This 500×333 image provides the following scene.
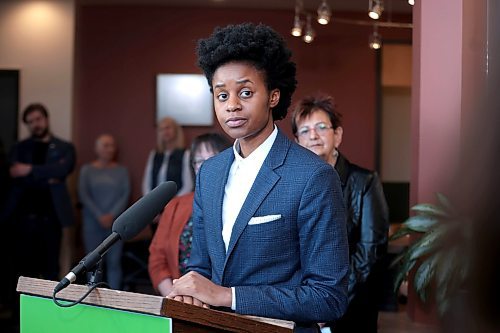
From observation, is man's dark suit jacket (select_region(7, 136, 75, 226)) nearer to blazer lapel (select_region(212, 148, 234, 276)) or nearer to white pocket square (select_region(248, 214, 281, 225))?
blazer lapel (select_region(212, 148, 234, 276))

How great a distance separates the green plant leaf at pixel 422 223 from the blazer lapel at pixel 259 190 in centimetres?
141

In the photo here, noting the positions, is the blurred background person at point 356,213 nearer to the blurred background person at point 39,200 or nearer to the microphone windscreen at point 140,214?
the microphone windscreen at point 140,214

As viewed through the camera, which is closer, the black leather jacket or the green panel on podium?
the green panel on podium

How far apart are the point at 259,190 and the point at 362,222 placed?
131cm

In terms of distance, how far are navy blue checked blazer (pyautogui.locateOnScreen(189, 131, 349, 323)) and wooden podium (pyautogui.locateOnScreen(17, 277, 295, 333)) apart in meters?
0.18

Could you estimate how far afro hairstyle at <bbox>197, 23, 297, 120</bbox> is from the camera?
1.71m

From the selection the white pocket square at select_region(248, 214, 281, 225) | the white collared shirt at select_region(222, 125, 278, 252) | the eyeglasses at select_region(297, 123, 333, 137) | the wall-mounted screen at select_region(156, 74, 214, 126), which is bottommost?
the white pocket square at select_region(248, 214, 281, 225)

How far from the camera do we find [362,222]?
2.95m

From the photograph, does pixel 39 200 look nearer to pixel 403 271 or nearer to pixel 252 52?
pixel 403 271

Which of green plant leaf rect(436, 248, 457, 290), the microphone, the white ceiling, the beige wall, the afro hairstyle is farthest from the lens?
the white ceiling

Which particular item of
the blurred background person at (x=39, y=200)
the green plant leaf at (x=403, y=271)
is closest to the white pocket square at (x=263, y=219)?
the green plant leaf at (x=403, y=271)

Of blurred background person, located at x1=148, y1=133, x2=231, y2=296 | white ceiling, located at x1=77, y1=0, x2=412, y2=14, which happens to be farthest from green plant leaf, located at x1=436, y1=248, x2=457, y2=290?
white ceiling, located at x1=77, y1=0, x2=412, y2=14

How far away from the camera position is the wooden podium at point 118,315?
1.33 metres

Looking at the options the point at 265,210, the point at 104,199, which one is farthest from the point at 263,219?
the point at 104,199
